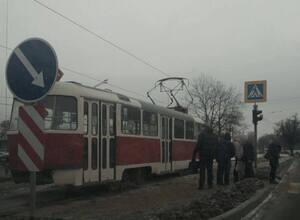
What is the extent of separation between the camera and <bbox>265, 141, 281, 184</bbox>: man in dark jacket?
16531mm

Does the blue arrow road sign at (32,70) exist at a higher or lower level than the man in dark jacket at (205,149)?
higher

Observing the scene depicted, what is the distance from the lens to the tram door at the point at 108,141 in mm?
13594

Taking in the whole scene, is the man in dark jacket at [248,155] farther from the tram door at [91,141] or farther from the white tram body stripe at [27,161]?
the white tram body stripe at [27,161]

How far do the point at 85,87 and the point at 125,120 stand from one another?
2279mm

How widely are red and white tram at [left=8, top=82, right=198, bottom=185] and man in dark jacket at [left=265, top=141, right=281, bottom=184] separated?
13.3 ft

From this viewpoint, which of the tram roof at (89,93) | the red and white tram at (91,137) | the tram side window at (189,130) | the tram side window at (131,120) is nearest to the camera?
the red and white tram at (91,137)

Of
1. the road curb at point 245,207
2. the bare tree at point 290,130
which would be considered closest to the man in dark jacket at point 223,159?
the road curb at point 245,207

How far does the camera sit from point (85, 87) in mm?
13281

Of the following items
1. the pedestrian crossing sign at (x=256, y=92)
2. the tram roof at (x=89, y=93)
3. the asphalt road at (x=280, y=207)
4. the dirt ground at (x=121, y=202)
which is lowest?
the asphalt road at (x=280, y=207)

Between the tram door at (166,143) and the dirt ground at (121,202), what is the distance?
12.2 feet

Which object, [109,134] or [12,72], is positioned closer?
[12,72]

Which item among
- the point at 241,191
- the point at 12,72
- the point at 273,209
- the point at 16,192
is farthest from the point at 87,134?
the point at 12,72

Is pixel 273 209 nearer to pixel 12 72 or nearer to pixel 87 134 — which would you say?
pixel 87 134

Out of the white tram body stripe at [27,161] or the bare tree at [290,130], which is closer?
the white tram body stripe at [27,161]
